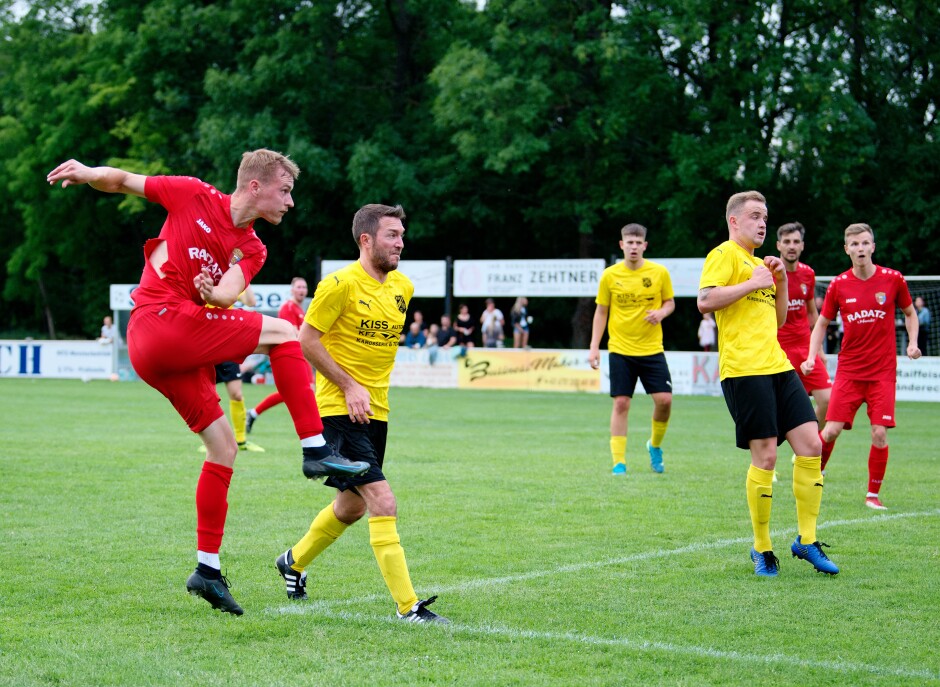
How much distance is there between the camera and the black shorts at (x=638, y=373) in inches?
480

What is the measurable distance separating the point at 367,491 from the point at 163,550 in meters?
2.29

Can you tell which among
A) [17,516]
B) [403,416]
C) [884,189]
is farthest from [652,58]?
[17,516]

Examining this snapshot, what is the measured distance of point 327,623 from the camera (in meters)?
5.61

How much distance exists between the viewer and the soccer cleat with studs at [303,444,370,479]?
5477 millimetres

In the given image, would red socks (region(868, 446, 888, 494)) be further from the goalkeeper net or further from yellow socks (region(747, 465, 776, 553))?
the goalkeeper net

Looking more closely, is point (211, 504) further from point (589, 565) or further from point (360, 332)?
point (589, 565)

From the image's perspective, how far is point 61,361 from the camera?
3344 cm

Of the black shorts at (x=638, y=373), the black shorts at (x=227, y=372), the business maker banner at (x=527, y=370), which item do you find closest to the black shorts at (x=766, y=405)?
the black shorts at (x=638, y=373)

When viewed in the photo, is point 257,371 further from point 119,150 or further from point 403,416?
point 119,150

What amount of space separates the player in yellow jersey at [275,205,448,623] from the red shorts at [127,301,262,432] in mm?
320

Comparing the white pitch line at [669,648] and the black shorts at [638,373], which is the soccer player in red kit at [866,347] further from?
the white pitch line at [669,648]

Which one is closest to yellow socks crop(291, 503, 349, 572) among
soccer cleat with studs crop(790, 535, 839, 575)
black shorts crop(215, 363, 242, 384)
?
soccer cleat with studs crop(790, 535, 839, 575)

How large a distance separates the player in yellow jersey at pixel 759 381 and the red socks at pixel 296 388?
8.38 feet

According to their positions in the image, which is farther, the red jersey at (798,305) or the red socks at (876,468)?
the red jersey at (798,305)
